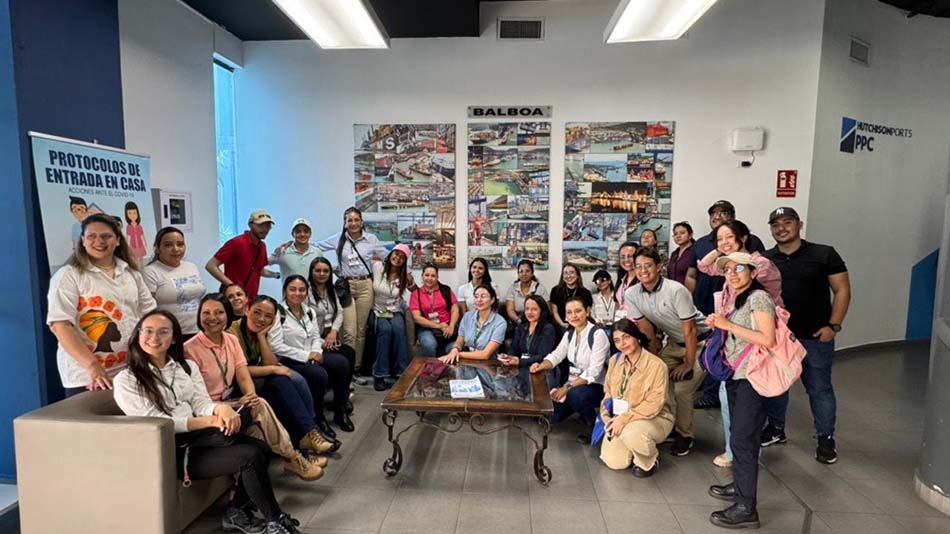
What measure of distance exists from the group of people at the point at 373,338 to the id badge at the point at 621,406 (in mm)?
14

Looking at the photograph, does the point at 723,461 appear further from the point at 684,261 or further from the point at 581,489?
the point at 684,261

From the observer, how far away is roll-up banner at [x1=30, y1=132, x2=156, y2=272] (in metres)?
2.67

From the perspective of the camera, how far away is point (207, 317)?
2680 millimetres

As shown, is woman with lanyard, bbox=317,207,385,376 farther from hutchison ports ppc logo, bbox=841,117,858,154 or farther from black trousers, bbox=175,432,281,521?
hutchison ports ppc logo, bbox=841,117,858,154

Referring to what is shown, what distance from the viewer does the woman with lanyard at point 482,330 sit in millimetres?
3918

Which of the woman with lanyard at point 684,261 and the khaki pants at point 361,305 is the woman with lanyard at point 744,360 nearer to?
the woman with lanyard at point 684,261

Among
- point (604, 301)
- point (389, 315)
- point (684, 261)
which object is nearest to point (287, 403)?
point (389, 315)

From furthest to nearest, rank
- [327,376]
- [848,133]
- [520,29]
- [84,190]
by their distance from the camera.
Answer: [848,133], [520,29], [327,376], [84,190]

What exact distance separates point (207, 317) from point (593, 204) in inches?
153

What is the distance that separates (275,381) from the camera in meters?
3.01

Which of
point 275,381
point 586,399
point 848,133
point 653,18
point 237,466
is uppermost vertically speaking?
point 653,18

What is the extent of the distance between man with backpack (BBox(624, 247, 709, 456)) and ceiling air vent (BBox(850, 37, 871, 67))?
158 inches

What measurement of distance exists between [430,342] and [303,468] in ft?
5.91

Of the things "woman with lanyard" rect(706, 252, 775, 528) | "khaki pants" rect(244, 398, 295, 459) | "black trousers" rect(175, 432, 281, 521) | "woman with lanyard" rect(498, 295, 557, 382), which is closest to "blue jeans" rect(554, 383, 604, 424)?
"woman with lanyard" rect(498, 295, 557, 382)
